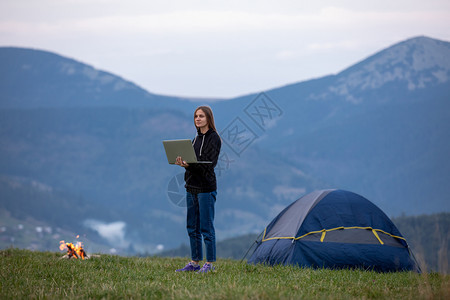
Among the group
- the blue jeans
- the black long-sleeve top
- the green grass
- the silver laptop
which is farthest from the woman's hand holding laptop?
the green grass

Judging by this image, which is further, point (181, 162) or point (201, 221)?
point (201, 221)

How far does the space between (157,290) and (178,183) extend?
501 centimetres

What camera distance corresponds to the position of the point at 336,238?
10.9 metres

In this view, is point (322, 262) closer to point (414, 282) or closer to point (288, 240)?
point (288, 240)

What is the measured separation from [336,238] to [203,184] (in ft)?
12.8

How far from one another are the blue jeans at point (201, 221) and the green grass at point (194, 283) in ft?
1.38

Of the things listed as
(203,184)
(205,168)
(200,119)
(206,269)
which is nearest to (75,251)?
(206,269)

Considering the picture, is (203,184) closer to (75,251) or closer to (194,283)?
(194,283)

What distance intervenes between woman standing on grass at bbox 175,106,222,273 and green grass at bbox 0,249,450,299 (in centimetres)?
57

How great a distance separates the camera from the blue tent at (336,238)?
10672 millimetres

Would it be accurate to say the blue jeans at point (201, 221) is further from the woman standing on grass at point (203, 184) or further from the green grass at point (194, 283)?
the green grass at point (194, 283)

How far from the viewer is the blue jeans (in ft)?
26.7

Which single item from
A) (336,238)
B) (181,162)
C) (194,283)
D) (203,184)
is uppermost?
(181,162)

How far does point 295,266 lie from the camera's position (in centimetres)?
1016
